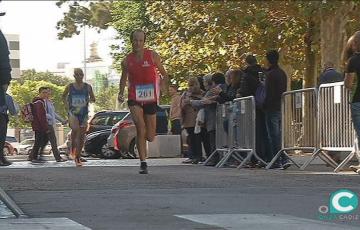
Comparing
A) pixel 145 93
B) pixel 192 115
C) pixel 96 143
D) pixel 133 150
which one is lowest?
pixel 133 150

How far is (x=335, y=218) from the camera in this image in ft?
22.3

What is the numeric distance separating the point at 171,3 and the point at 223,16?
476cm

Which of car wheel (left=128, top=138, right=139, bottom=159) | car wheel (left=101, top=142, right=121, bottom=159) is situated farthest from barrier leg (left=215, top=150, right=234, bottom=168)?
car wheel (left=101, top=142, right=121, bottom=159)

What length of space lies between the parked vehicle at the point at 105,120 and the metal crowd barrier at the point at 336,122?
15.8m

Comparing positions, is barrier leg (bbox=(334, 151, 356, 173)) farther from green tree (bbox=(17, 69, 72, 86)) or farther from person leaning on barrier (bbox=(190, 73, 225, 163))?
green tree (bbox=(17, 69, 72, 86))

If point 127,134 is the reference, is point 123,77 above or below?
above

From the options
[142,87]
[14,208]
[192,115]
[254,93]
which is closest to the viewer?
[14,208]

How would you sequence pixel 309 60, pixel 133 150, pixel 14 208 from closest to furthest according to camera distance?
pixel 14 208
pixel 133 150
pixel 309 60

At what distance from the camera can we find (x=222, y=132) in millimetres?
15570

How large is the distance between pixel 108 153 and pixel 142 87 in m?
13.5

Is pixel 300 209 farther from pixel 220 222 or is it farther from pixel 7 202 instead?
pixel 7 202

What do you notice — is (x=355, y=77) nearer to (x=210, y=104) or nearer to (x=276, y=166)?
(x=276, y=166)

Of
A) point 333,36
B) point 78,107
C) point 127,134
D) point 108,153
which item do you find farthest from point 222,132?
point 108,153

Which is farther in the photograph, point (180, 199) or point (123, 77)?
point (123, 77)
